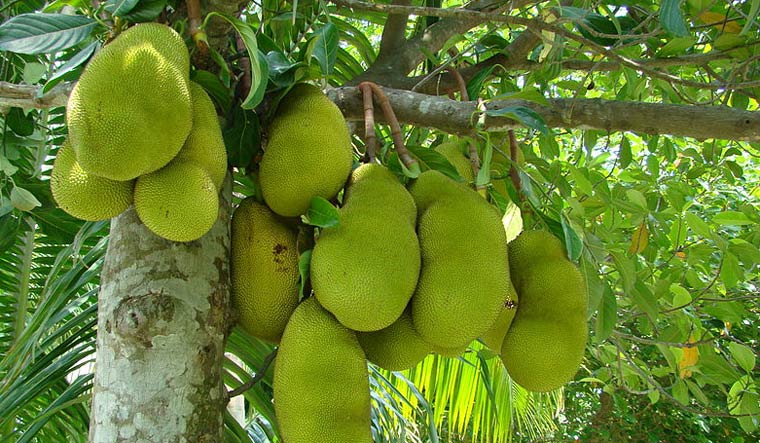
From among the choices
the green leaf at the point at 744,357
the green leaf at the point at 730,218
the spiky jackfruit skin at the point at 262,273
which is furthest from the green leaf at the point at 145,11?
the green leaf at the point at 744,357

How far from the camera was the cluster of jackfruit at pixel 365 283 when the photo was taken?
0.94 meters

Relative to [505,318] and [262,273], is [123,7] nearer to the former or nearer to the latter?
[262,273]

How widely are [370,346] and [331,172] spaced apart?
289 millimetres

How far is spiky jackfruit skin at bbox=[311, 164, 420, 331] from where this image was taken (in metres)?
0.93

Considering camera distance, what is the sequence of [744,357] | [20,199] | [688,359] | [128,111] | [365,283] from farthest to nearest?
[688,359] → [744,357] → [20,199] → [365,283] → [128,111]

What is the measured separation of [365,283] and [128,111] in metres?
0.38

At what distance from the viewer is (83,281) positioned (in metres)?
1.32

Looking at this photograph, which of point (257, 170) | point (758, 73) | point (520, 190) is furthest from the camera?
point (758, 73)

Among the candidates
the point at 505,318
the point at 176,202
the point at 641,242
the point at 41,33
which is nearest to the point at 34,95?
the point at 41,33

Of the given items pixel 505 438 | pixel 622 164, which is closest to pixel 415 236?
pixel 622 164

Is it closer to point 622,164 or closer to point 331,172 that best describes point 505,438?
point 622,164

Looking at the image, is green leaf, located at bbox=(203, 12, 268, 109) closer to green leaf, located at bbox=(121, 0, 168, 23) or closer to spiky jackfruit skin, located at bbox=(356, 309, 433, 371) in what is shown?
green leaf, located at bbox=(121, 0, 168, 23)

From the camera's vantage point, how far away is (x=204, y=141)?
3.05ft

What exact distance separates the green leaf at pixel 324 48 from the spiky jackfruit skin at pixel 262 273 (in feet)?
0.89
